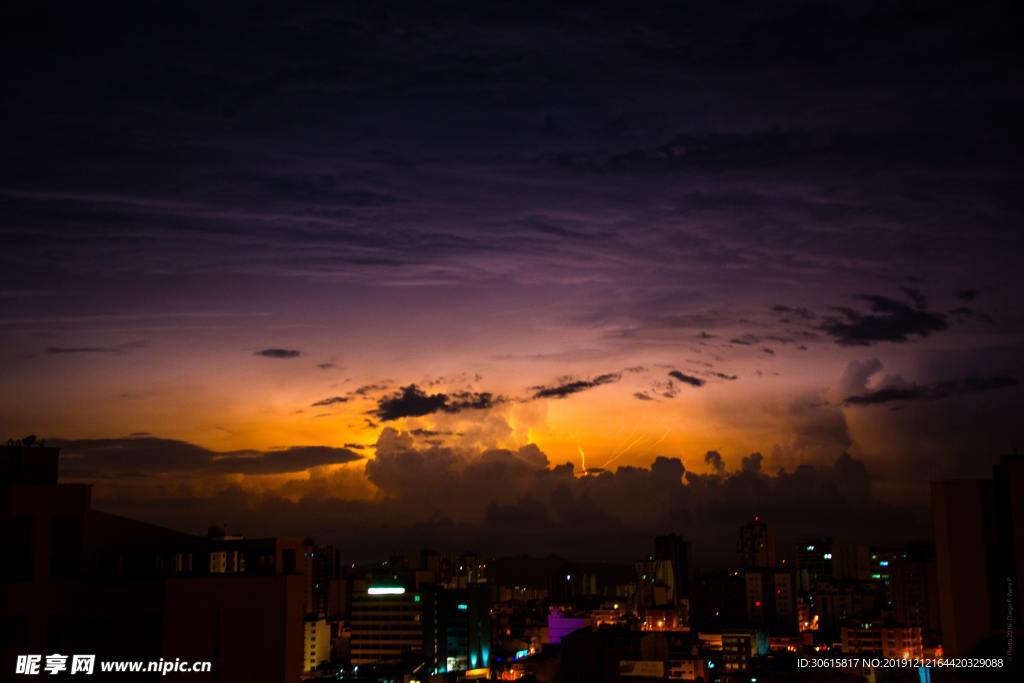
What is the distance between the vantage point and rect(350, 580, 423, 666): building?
4572cm

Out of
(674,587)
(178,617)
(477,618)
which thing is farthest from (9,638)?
(674,587)

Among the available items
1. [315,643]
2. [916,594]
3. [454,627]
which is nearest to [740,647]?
[916,594]

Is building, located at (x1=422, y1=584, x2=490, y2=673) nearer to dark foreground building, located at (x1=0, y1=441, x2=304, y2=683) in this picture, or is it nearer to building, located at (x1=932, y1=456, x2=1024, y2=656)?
building, located at (x1=932, y1=456, x2=1024, y2=656)

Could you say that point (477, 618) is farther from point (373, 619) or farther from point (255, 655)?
point (255, 655)

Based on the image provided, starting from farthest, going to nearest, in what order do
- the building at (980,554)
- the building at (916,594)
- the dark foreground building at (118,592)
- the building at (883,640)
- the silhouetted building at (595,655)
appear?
1. the building at (916,594)
2. the building at (883,640)
3. the silhouetted building at (595,655)
4. the building at (980,554)
5. the dark foreground building at (118,592)

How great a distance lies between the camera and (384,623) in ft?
152

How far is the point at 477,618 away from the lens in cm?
4606

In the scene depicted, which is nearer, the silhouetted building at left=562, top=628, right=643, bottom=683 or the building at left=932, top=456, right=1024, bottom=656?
the building at left=932, top=456, right=1024, bottom=656

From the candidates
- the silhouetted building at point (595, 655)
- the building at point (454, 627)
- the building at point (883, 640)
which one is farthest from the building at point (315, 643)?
the building at point (883, 640)

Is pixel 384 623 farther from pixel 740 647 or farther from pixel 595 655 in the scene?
pixel 595 655

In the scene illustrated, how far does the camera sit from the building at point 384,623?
45719 mm

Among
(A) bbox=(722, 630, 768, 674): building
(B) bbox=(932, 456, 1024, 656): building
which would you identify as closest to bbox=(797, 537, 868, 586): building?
(A) bbox=(722, 630, 768, 674): building

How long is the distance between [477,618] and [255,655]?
39287mm

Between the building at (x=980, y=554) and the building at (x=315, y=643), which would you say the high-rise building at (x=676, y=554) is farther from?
the building at (x=980, y=554)
